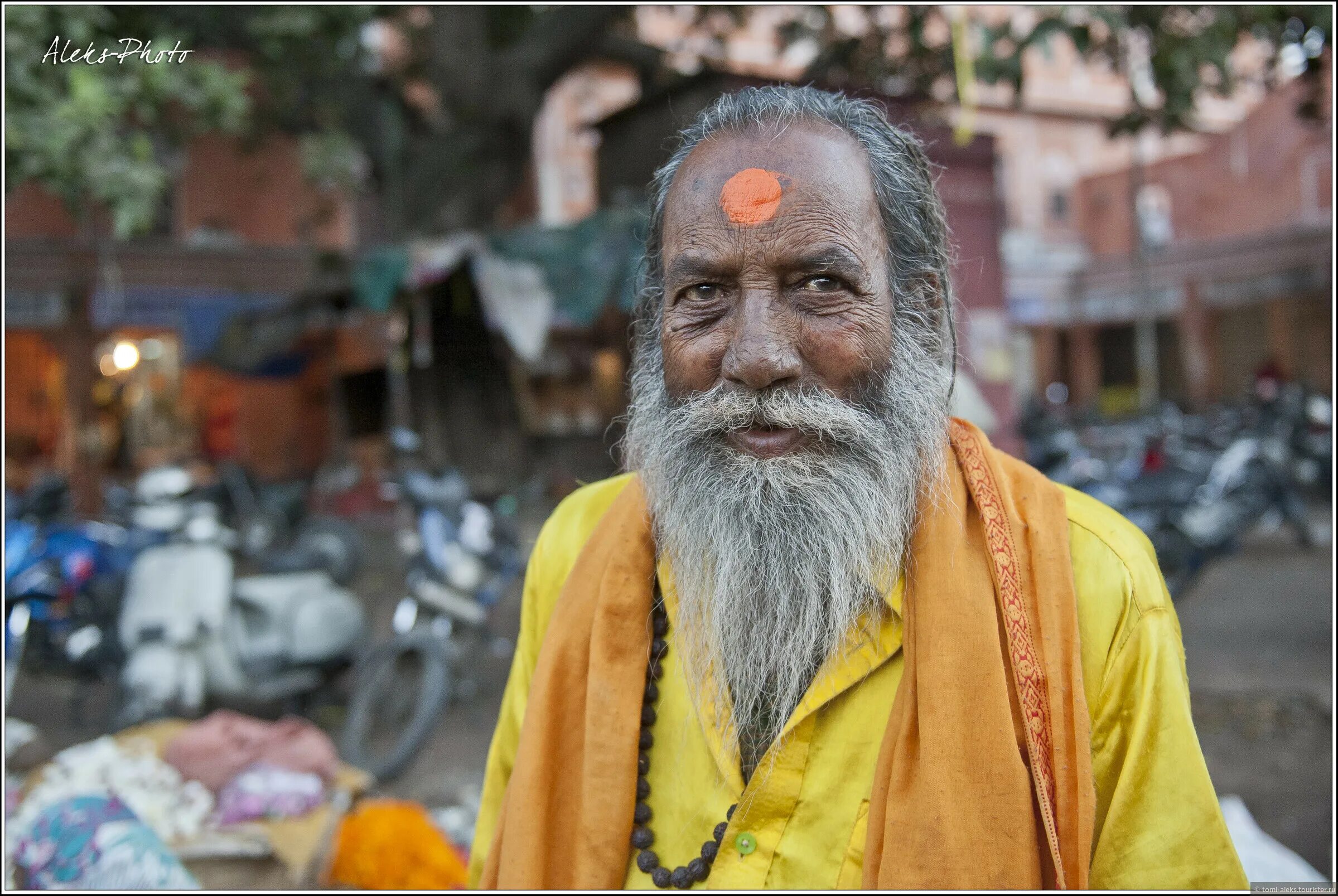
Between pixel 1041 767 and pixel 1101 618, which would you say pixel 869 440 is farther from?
pixel 1041 767

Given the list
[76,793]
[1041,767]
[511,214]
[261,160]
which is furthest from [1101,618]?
[511,214]

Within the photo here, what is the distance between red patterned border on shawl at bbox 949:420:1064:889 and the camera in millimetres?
1386

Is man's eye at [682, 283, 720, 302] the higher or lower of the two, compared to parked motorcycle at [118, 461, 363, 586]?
higher

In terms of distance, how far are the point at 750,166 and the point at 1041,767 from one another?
1.08m

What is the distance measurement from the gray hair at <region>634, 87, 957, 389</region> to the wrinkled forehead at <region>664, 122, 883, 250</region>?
0.08 ft

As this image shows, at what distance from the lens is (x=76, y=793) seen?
2.97m

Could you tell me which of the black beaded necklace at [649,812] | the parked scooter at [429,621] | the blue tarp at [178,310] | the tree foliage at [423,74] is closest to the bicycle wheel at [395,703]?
the parked scooter at [429,621]

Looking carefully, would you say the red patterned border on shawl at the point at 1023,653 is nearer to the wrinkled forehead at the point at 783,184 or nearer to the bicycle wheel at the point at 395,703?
the wrinkled forehead at the point at 783,184

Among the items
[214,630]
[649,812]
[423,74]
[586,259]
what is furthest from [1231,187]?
[649,812]

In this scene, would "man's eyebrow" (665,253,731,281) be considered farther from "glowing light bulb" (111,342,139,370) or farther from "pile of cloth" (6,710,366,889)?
"glowing light bulb" (111,342,139,370)

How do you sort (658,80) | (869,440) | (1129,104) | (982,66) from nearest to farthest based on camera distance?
1. (869,440)
2. (982,66)
3. (1129,104)
4. (658,80)

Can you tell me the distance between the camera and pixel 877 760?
1512 millimetres

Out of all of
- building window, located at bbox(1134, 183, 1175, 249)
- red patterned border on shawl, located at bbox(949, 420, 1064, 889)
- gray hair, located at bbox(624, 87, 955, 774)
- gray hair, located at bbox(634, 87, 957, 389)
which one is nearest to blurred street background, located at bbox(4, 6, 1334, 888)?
gray hair, located at bbox(634, 87, 957, 389)

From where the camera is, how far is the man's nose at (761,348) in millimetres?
1555
